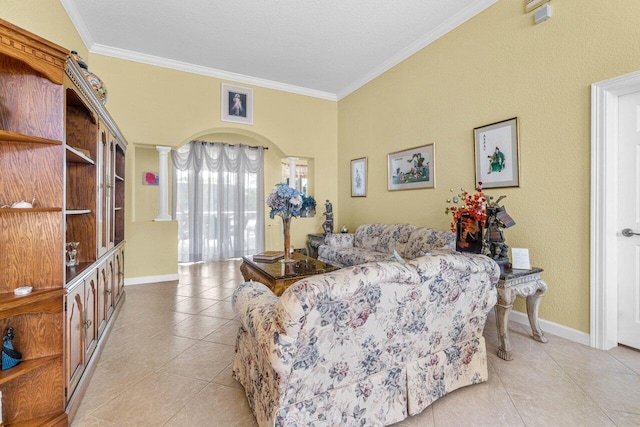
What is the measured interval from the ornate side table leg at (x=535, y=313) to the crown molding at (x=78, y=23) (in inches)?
210

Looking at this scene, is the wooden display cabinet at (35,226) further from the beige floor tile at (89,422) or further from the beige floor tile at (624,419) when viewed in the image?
the beige floor tile at (624,419)

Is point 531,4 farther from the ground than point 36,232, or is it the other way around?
point 531,4

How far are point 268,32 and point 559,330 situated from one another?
4.43m

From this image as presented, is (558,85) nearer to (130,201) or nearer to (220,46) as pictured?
(220,46)

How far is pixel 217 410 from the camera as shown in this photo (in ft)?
5.49

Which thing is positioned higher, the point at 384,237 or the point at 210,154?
the point at 210,154

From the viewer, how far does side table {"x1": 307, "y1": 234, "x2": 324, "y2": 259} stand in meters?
5.15

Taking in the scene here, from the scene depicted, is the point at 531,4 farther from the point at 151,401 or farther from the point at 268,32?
the point at 151,401

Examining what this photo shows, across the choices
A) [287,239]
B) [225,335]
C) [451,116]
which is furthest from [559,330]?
[225,335]

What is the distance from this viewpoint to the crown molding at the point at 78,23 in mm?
3119

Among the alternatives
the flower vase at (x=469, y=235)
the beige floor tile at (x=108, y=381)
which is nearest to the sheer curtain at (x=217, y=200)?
the beige floor tile at (x=108, y=381)

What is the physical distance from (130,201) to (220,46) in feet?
8.27

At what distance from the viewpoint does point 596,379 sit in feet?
6.36

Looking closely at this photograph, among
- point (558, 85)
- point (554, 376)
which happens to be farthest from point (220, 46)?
point (554, 376)
